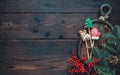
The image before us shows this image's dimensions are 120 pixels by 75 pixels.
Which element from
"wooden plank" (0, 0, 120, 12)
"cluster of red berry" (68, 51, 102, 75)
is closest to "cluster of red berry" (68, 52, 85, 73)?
"cluster of red berry" (68, 51, 102, 75)

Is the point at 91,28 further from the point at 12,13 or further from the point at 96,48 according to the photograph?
the point at 12,13

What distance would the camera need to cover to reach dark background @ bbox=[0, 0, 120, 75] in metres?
1.54

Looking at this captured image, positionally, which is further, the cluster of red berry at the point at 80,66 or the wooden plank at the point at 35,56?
the wooden plank at the point at 35,56

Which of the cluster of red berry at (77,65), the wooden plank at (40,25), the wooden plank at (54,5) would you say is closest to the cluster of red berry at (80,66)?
the cluster of red berry at (77,65)

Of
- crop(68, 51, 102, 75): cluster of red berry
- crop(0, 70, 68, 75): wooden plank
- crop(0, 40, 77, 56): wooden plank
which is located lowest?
crop(0, 70, 68, 75): wooden plank

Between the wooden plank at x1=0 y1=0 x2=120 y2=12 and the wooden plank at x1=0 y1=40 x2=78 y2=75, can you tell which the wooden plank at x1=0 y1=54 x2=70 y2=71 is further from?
the wooden plank at x1=0 y1=0 x2=120 y2=12

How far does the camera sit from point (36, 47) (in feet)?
5.12

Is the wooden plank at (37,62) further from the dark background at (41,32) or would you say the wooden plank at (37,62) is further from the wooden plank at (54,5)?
the wooden plank at (54,5)

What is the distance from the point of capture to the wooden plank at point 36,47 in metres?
1.55

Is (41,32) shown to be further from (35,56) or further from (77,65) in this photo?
(77,65)

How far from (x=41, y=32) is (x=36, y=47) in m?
0.09

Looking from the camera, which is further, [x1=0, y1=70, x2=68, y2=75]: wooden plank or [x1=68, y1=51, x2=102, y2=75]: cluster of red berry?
[x1=0, y1=70, x2=68, y2=75]: wooden plank

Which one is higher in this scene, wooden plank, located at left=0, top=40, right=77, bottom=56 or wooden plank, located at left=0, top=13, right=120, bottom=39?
wooden plank, located at left=0, top=13, right=120, bottom=39

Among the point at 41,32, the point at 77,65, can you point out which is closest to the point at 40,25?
the point at 41,32
